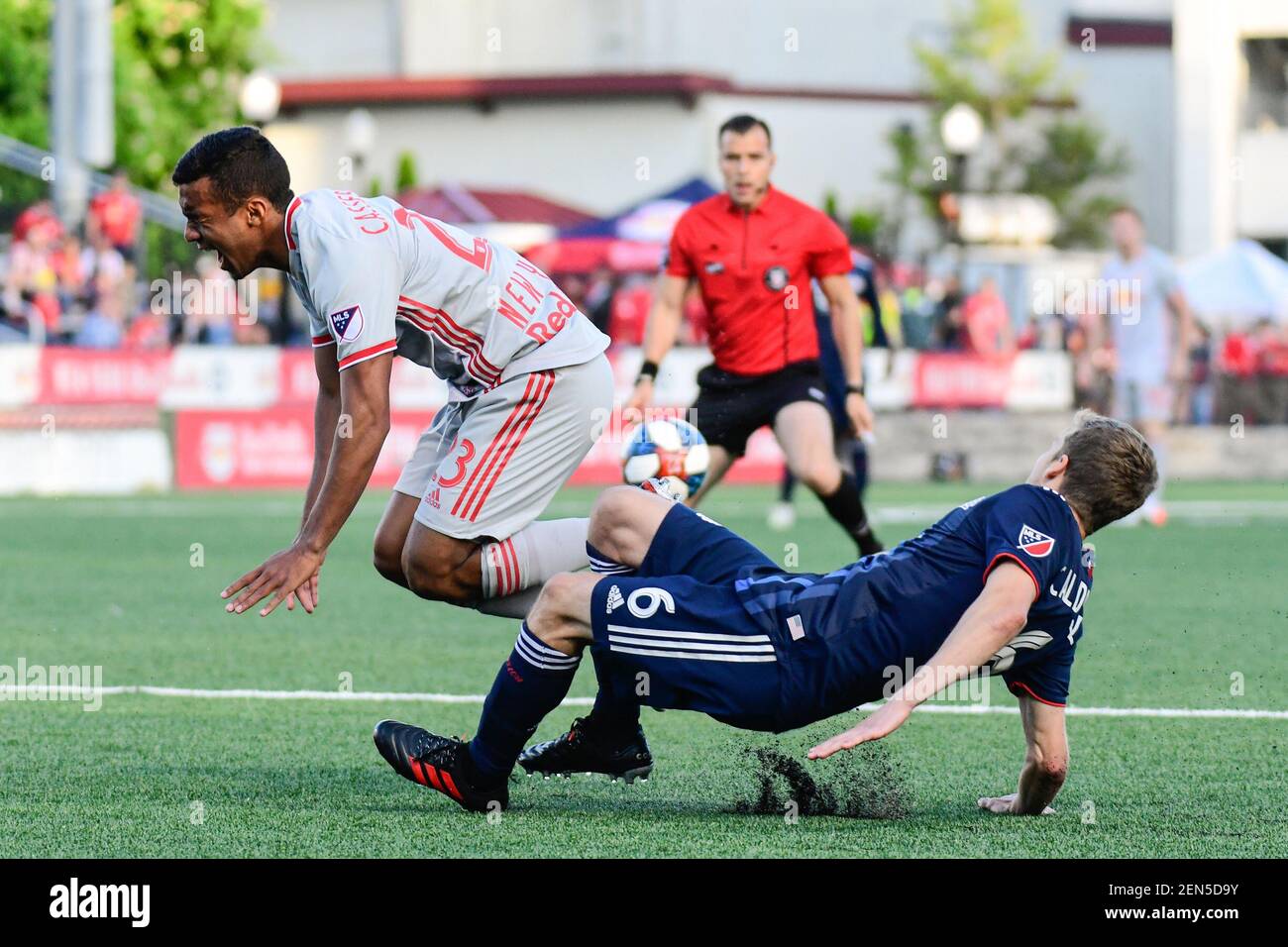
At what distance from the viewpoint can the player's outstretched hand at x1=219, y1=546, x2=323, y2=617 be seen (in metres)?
5.49

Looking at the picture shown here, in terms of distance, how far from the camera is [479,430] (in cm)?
646

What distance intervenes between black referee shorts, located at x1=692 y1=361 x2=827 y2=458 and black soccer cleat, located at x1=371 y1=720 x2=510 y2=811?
14.8 ft

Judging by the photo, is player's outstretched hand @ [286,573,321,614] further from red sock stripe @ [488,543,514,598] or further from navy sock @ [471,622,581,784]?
red sock stripe @ [488,543,514,598]

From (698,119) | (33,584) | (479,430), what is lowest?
(33,584)

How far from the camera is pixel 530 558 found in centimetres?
654

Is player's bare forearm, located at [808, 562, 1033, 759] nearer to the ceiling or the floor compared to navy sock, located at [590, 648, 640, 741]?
nearer to the ceiling

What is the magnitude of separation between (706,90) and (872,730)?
37.6 m

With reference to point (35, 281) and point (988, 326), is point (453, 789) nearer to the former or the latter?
point (35, 281)

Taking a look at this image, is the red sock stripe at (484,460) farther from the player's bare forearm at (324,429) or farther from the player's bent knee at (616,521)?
the player's bent knee at (616,521)

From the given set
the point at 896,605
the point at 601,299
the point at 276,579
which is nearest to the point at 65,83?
the point at 601,299

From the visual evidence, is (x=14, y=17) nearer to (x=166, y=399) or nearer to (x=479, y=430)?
(x=166, y=399)

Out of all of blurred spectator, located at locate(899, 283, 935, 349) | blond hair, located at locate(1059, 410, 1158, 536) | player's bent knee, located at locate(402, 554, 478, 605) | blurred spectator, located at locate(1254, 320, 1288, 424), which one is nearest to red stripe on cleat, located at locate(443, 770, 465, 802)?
player's bent knee, located at locate(402, 554, 478, 605)
